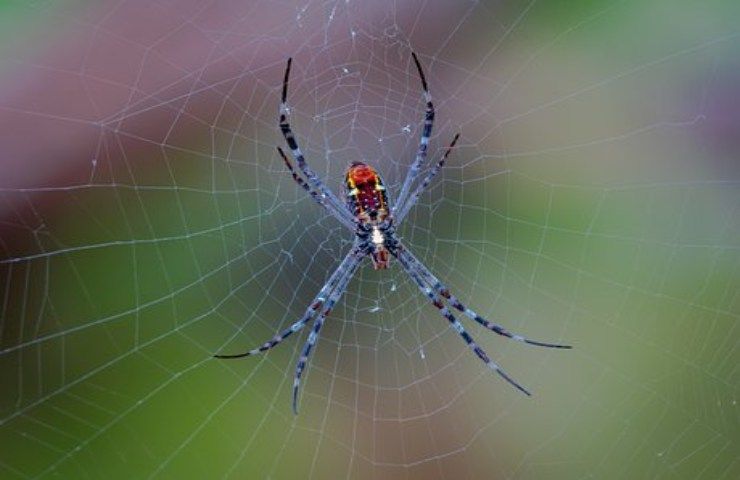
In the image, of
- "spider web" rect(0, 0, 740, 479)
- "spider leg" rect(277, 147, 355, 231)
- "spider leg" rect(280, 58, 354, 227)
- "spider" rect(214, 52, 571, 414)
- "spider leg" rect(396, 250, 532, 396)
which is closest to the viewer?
"spider web" rect(0, 0, 740, 479)

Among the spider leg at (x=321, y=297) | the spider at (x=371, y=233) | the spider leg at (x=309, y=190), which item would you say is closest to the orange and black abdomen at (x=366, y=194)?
the spider at (x=371, y=233)

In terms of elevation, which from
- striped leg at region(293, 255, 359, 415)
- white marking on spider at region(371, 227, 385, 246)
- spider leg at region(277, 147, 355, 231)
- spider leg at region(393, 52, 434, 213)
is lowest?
striped leg at region(293, 255, 359, 415)

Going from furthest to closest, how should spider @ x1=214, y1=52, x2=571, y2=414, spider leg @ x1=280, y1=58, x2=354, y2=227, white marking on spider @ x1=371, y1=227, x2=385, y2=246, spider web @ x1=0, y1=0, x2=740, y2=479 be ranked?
1. white marking on spider @ x1=371, y1=227, x2=385, y2=246
2. spider @ x1=214, y1=52, x2=571, y2=414
3. spider leg @ x1=280, y1=58, x2=354, y2=227
4. spider web @ x1=0, y1=0, x2=740, y2=479

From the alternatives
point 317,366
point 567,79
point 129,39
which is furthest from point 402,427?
A: point 129,39

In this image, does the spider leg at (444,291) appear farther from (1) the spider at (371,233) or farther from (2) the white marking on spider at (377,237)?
(2) the white marking on spider at (377,237)

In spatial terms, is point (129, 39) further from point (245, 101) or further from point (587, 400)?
point (587, 400)

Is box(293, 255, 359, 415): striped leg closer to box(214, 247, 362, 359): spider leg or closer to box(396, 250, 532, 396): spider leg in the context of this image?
box(214, 247, 362, 359): spider leg

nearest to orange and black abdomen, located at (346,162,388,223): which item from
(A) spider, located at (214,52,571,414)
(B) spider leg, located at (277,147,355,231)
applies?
(A) spider, located at (214,52,571,414)
